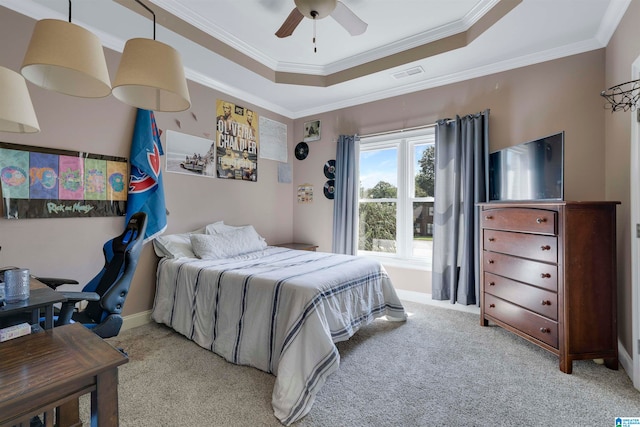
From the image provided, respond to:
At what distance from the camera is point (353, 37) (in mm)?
2979

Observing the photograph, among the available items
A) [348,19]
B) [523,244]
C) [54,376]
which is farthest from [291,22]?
[523,244]

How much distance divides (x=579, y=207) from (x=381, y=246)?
2.28m

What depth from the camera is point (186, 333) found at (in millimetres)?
2611

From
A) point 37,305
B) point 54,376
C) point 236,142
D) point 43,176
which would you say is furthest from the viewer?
point 236,142

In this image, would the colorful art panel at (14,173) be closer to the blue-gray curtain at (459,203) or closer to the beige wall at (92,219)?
the beige wall at (92,219)

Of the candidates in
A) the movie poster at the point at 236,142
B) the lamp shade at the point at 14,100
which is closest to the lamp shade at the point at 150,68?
the lamp shade at the point at 14,100

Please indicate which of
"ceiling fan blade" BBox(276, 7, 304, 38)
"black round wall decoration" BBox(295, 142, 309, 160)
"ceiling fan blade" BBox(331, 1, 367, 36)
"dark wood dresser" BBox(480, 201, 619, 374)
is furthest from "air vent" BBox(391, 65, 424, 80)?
"dark wood dresser" BBox(480, 201, 619, 374)

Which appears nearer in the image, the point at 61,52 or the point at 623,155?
the point at 61,52

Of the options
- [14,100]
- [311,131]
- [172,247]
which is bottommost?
[172,247]

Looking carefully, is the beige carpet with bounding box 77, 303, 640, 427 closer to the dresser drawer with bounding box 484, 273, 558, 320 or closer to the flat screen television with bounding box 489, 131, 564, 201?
the dresser drawer with bounding box 484, 273, 558, 320

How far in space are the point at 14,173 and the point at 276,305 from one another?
2126 mm

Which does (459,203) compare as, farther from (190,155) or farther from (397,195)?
(190,155)

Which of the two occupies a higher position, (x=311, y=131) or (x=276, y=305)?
(x=311, y=131)

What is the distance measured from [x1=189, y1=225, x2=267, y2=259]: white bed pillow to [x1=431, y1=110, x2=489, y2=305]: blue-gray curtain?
2114 mm
